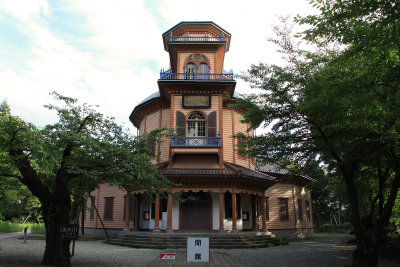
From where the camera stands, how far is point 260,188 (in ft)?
68.8

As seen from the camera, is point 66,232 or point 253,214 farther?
point 253,214

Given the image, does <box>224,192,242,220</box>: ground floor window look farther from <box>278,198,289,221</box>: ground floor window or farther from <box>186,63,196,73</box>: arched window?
<box>186,63,196,73</box>: arched window

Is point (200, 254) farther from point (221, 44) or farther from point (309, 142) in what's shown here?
point (221, 44)


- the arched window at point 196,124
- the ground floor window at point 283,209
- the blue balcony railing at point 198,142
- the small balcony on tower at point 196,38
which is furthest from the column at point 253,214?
the small balcony on tower at point 196,38

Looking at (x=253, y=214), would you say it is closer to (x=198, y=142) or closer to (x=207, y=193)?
(x=207, y=193)

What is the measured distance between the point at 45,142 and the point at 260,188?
15604 millimetres

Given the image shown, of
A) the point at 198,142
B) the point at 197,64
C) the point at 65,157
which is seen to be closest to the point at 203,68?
the point at 197,64

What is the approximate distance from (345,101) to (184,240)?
12.6 metres

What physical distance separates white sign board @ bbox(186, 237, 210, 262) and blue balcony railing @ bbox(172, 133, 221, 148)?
33.8 ft

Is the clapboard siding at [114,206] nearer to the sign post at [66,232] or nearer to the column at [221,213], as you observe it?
the column at [221,213]

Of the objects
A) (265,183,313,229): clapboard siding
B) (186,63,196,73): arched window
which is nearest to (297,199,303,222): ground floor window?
(265,183,313,229): clapboard siding

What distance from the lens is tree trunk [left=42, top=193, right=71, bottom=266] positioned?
940 cm

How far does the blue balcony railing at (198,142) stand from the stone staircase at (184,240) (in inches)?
219

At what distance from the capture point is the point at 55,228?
32.0 feet
